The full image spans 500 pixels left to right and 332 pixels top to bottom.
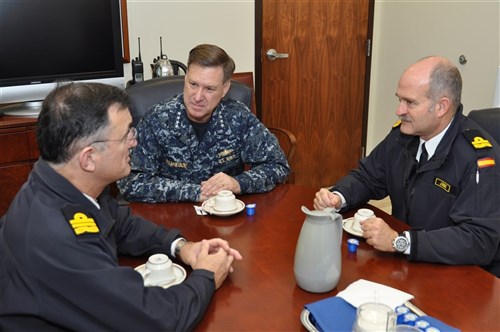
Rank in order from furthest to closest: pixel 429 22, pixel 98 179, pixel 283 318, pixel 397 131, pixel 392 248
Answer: pixel 429 22 < pixel 397 131 < pixel 392 248 < pixel 98 179 < pixel 283 318

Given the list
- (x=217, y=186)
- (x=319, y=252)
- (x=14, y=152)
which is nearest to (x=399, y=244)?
(x=319, y=252)

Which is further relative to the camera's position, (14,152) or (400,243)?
(14,152)

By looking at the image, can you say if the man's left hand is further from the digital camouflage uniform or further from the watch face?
the digital camouflage uniform

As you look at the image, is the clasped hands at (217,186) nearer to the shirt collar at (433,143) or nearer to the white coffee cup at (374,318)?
the shirt collar at (433,143)

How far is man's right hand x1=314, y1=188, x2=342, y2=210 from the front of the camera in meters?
1.70

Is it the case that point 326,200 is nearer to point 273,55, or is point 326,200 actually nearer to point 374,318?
point 374,318

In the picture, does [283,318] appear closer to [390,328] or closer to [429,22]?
[390,328]

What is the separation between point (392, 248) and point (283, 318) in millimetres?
431

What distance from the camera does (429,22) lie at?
376 cm

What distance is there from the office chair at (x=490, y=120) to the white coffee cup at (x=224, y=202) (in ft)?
3.22

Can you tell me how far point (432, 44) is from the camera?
375 centimetres

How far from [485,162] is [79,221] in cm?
120

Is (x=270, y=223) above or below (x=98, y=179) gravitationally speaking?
below

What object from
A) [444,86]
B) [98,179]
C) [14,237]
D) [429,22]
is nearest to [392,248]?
[444,86]
